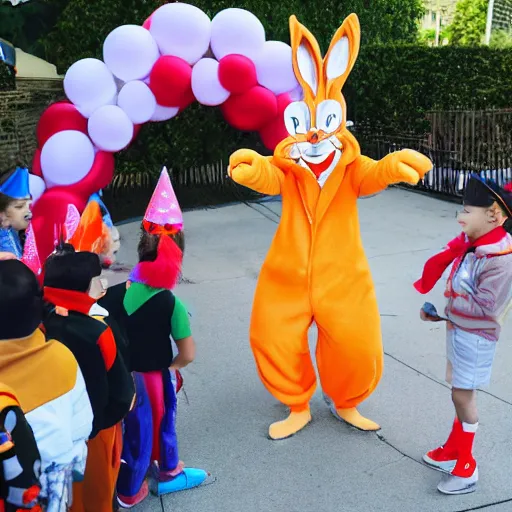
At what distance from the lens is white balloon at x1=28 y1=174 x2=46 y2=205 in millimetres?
5980

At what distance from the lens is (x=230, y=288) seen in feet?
19.9

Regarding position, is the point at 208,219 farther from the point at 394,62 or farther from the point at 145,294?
the point at 145,294

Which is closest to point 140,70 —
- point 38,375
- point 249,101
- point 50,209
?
point 249,101

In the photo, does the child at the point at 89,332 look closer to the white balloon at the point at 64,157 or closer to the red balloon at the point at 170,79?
the white balloon at the point at 64,157

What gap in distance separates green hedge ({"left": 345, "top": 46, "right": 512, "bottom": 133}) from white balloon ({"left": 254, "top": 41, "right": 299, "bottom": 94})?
6014 mm

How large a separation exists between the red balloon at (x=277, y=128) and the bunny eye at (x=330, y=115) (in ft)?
11.0

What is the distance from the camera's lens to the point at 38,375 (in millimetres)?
1756

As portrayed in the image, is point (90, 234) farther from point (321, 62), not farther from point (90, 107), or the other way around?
point (90, 107)

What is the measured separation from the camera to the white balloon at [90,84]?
19.8 ft

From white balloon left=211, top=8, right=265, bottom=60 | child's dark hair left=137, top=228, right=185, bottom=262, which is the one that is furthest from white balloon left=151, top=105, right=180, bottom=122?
child's dark hair left=137, top=228, right=185, bottom=262

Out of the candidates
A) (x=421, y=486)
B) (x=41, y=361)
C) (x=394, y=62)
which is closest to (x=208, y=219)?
(x=394, y=62)

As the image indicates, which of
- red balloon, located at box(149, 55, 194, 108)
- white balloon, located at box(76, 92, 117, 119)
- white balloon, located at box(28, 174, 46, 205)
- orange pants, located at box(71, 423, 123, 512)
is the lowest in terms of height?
orange pants, located at box(71, 423, 123, 512)

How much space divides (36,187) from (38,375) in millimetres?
4595

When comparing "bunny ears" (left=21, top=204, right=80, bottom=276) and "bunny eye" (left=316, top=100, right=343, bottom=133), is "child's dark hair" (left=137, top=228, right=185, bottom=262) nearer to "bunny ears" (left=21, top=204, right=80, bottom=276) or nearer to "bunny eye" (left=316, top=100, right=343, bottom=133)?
"bunny ears" (left=21, top=204, right=80, bottom=276)
